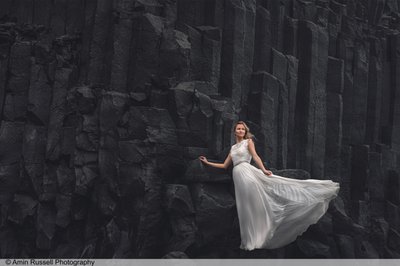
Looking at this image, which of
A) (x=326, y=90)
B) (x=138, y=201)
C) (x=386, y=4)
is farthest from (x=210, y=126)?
(x=386, y=4)

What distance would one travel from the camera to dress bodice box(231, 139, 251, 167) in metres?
18.2

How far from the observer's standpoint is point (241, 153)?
59.9 feet

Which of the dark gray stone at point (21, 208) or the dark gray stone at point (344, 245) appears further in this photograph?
the dark gray stone at point (344, 245)

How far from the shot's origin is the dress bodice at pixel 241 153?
18.2 metres

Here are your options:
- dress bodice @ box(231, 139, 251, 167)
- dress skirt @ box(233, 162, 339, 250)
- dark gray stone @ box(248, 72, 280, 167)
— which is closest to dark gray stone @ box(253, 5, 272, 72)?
dark gray stone @ box(248, 72, 280, 167)

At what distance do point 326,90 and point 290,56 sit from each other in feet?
6.42

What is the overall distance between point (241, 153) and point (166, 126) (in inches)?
89.1

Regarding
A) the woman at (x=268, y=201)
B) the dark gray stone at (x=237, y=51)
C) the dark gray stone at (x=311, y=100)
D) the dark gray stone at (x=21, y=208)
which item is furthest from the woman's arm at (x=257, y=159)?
the dark gray stone at (x=21, y=208)

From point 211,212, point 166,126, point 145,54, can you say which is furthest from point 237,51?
point 211,212

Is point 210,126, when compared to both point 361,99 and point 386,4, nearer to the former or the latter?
point 361,99

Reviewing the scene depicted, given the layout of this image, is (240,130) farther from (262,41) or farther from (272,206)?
(262,41)

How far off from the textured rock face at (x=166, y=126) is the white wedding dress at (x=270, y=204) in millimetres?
795

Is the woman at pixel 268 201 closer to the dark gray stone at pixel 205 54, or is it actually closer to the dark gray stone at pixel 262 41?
the dark gray stone at pixel 205 54

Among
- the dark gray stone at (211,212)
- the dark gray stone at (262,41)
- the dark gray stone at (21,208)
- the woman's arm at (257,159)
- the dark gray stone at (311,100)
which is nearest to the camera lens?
the woman's arm at (257,159)
